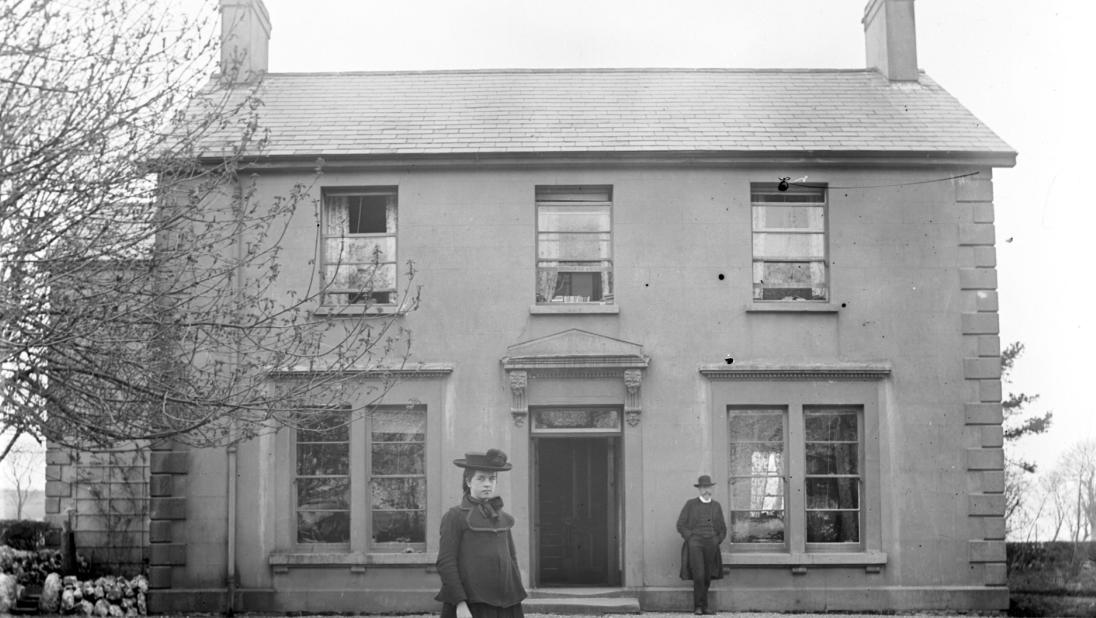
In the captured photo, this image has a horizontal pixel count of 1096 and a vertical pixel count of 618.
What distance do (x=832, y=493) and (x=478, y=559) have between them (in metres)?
A: 9.22

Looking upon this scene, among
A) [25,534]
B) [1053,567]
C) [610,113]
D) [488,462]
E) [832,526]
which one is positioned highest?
[610,113]

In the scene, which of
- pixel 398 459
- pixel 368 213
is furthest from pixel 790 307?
pixel 368 213

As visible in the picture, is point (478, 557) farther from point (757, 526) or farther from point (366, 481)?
point (757, 526)

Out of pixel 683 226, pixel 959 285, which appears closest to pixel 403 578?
pixel 683 226

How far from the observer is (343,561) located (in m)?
16.9

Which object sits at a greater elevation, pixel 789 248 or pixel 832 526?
pixel 789 248

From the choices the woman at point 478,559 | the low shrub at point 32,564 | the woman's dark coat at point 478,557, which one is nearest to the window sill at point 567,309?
the woman at point 478,559

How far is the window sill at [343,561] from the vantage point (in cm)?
1686

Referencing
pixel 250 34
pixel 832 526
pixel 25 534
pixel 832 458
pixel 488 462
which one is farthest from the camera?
pixel 25 534

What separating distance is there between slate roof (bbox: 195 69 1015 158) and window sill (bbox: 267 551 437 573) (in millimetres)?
5636

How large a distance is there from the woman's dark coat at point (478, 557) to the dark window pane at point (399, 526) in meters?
8.00

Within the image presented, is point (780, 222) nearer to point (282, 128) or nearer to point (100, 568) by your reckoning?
point (282, 128)

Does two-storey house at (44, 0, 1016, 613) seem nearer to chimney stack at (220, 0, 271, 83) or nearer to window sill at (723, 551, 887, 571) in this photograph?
window sill at (723, 551, 887, 571)

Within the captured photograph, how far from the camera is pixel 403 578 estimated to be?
16.9m
